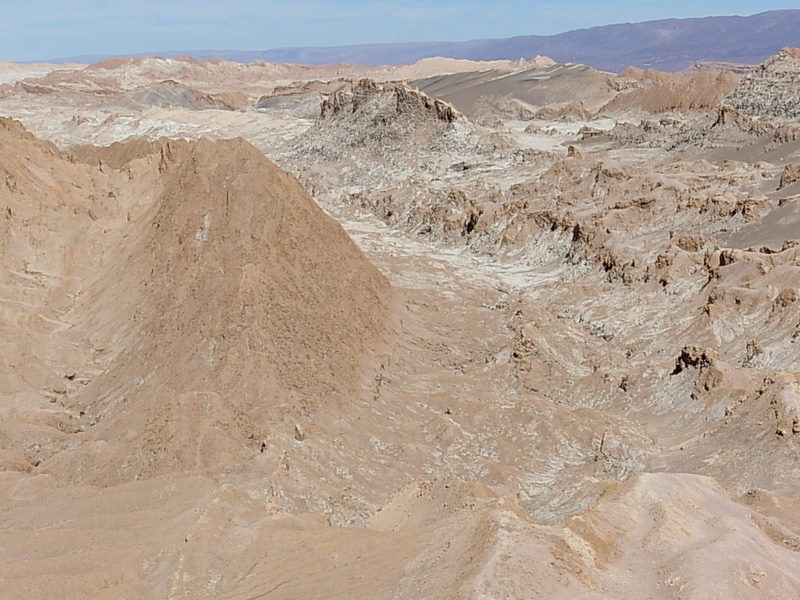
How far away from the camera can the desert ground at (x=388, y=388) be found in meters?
9.11

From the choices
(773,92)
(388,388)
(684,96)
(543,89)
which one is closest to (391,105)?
(773,92)

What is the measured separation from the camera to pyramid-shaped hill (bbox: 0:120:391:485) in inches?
499

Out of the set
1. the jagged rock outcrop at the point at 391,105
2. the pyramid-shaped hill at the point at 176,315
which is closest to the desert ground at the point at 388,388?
the pyramid-shaped hill at the point at 176,315

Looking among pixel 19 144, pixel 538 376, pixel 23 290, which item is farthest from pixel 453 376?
pixel 19 144

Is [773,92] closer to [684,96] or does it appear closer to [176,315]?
[684,96]

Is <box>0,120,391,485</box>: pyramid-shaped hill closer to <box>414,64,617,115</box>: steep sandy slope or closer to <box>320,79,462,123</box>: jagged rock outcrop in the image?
<box>320,79,462,123</box>: jagged rock outcrop

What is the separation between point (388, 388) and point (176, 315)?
176 inches

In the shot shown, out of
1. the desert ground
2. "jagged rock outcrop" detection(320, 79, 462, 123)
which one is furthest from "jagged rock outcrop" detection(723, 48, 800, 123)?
"jagged rock outcrop" detection(320, 79, 462, 123)

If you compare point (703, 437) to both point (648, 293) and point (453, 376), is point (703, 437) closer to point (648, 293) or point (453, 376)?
point (453, 376)

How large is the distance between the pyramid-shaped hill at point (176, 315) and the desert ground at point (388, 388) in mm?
58

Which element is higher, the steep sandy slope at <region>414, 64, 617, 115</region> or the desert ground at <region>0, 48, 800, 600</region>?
the steep sandy slope at <region>414, 64, 617, 115</region>

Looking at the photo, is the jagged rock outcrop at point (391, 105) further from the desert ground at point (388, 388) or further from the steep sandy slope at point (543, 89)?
the steep sandy slope at point (543, 89)

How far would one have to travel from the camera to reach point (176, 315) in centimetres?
1541

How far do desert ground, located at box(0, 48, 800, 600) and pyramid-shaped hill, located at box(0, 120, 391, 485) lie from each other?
2.3 inches
